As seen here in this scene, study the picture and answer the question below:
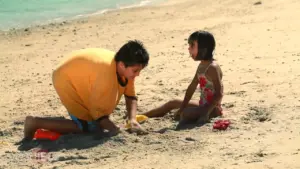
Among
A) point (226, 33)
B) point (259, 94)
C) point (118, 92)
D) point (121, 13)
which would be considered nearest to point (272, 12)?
point (226, 33)

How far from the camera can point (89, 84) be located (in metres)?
5.51

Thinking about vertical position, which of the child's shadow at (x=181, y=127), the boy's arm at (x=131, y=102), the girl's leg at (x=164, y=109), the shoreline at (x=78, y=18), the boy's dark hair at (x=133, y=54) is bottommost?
the child's shadow at (x=181, y=127)

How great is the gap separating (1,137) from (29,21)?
9179 mm

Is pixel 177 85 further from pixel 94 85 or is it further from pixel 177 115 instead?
pixel 94 85

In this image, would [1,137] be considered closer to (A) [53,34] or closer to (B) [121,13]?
(A) [53,34]

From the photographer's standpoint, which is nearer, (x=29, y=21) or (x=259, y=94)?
(x=259, y=94)

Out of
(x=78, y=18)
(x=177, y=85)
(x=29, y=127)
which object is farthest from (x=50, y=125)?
(x=78, y=18)

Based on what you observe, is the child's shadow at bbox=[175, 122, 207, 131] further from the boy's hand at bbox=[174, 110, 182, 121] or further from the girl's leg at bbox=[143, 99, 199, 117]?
the girl's leg at bbox=[143, 99, 199, 117]

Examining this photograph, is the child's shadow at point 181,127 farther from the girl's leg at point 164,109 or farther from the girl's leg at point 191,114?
the girl's leg at point 164,109

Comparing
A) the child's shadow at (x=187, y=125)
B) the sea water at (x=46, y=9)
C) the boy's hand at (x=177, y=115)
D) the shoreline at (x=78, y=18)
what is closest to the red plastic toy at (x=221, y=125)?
the child's shadow at (x=187, y=125)

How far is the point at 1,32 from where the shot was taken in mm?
13320

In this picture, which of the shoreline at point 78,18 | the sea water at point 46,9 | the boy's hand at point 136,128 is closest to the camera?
the boy's hand at point 136,128

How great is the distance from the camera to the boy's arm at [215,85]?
5.89m

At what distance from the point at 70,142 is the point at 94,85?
0.56m
